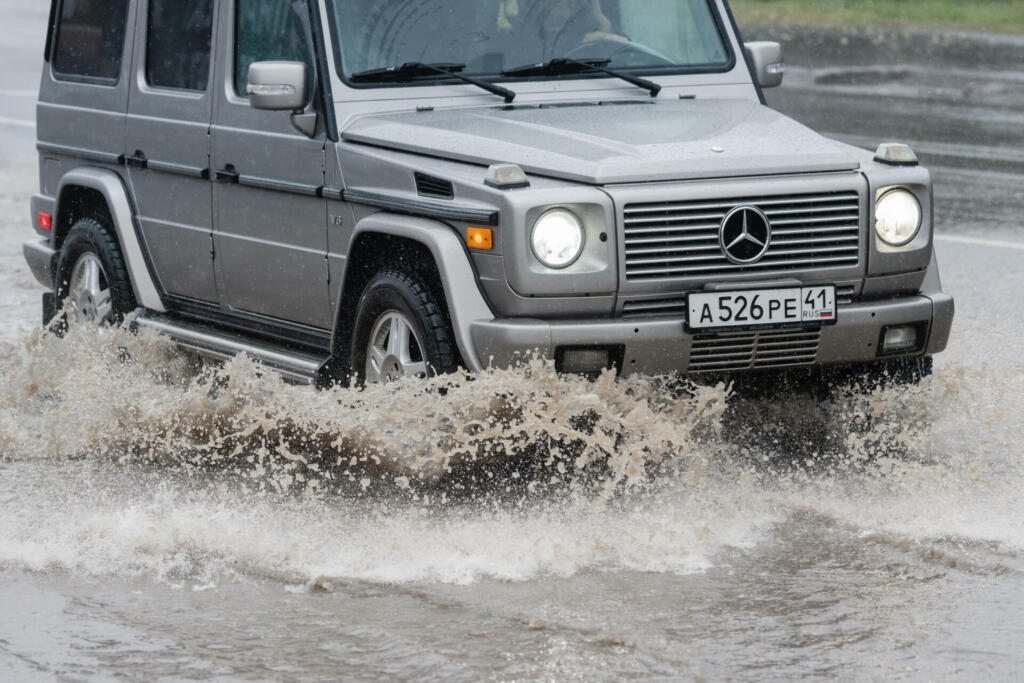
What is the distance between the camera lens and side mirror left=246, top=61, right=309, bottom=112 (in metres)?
6.45

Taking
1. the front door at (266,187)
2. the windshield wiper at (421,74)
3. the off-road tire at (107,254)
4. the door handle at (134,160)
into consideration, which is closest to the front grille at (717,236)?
the windshield wiper at (421,74)

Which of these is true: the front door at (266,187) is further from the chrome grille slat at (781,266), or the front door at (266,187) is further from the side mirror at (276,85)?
the chrome grille slat at (781,266)

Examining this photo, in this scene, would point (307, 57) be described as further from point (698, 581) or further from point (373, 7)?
point (698, 581)

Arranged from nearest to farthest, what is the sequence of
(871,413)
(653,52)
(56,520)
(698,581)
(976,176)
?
(698,581)
(56,520)
(871,413)
(653,52)
(976,176)

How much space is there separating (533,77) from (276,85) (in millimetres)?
1023

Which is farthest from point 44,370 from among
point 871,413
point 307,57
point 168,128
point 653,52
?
point 871,413

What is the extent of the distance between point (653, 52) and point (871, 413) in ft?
5.68

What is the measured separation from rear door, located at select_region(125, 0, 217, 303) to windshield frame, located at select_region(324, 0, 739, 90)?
34.9 inches

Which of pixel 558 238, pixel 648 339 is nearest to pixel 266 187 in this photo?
pixel 558 238

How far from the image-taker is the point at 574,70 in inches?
274

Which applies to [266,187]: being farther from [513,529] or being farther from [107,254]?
[513,529]

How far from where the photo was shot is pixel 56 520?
578 centimetres

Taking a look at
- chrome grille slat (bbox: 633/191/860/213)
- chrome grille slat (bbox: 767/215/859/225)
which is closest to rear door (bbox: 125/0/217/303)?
chrome grille slat (bbox: 633/191/860/213)

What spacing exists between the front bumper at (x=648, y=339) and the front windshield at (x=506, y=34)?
149 cm
